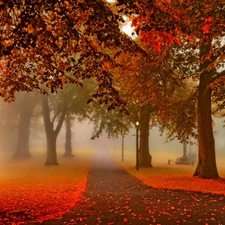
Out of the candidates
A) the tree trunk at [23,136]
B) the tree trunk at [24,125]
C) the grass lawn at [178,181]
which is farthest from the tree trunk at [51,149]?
the tree trunk at [23,136]

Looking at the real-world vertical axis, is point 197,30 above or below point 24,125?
above

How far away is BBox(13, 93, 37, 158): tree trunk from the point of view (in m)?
47.2

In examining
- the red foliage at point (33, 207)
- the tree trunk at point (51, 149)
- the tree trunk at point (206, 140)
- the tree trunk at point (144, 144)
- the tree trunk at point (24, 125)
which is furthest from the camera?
the tree trunk at point (24, 125)

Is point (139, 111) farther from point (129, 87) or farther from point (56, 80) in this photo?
point (56, 80)

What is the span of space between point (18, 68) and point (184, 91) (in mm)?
24458

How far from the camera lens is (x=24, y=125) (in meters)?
48.3

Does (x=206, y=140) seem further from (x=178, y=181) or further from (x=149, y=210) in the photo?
(x=149, y=210)

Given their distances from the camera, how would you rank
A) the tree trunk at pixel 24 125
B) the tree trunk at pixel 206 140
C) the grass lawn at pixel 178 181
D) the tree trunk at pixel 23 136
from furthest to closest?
the tree trunk at pixel 23 136, the tree trunk at pixel 24 125, the tree trunk at pixel 206 140, the grass lawn at pixel 178 181

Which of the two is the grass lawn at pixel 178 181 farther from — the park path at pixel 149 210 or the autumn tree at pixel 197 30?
the park path at pixel 149 210

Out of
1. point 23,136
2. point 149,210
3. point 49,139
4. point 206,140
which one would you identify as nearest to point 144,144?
point 49,139

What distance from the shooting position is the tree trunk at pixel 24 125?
47.2m

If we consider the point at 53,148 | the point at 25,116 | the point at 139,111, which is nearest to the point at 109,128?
the point at 139,111

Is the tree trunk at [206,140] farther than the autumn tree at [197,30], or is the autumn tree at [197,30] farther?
the tree trunk at [206,140]

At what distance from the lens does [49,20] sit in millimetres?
9125
